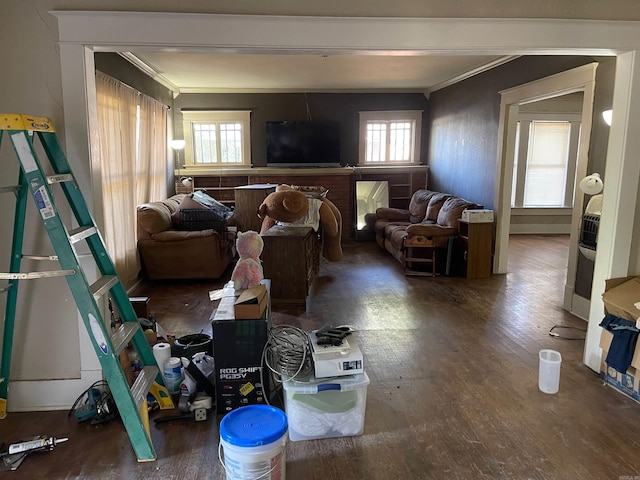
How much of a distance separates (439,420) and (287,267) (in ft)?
7.16

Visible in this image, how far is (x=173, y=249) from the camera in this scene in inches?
200

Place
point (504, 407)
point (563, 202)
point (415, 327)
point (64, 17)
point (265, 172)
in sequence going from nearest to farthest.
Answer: point (64, 17) → point (504, 407) → point (415, 327) → point (265, 172) → point (563, 202)

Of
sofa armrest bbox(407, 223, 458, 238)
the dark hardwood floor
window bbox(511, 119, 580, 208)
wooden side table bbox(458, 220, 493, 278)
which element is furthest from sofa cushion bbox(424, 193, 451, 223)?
window bbox(511, 119, 580, 208)

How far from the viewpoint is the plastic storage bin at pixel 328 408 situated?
223 centimetres

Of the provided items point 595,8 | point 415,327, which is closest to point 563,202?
point 415,327

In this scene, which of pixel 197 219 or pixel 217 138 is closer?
pixel 197 219

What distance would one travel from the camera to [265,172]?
748 cm

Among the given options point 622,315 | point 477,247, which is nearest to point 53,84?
point 622,315

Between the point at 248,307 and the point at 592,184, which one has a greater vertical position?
the point at 592,184

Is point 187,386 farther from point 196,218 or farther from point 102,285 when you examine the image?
point 196,218

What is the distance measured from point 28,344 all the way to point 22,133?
1218 mm

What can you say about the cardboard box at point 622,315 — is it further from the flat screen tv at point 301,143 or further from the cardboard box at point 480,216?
the flat screen tv at point 301,143

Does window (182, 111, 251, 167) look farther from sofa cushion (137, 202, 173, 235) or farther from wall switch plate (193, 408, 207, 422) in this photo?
wall switch plate (193, 408, 207, 422)

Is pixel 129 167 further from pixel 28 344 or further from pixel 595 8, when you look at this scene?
pixel 595 8
